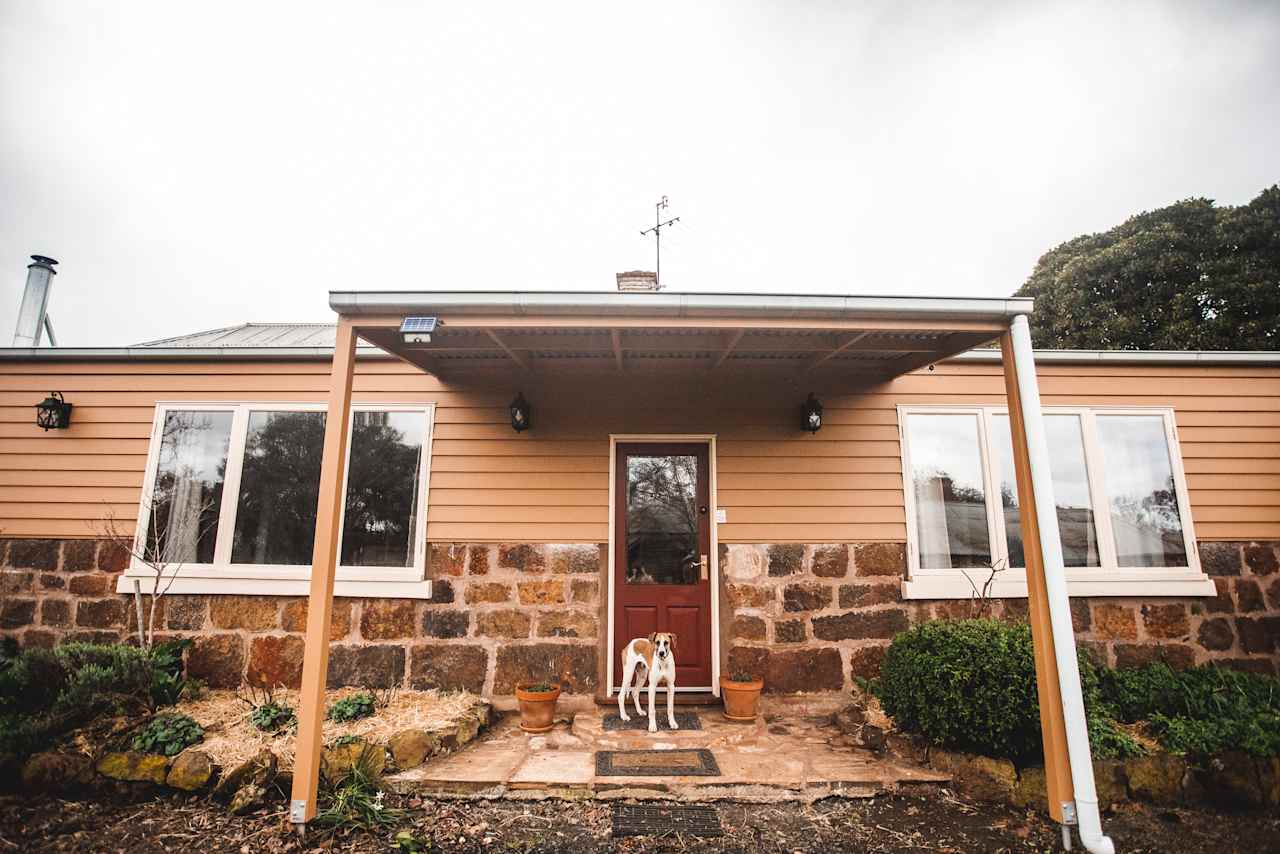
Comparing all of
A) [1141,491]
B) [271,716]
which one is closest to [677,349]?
[271,716]

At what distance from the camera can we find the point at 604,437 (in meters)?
4.56

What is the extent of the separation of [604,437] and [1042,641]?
312cm

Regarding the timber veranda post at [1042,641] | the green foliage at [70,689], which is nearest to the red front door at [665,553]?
the timber veranda post at [1042,641]

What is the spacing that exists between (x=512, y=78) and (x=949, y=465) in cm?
1029

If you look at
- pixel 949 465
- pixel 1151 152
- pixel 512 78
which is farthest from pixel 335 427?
pixel 1151 152

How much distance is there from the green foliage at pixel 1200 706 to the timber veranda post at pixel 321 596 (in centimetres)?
464

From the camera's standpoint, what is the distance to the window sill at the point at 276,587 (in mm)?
4340

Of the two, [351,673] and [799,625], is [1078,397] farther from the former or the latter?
[351,673]

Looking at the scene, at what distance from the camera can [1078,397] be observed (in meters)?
4.64

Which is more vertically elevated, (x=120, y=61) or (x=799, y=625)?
(x=120, y=61)

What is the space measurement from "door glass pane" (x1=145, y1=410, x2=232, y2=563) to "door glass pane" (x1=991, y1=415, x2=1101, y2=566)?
659 cm

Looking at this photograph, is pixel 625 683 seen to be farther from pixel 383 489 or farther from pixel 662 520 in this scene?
pixel 383 489

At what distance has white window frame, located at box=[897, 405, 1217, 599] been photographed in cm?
437

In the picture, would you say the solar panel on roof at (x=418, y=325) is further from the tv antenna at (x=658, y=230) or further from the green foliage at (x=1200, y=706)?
the green foliage at (x=1200, y=706)
